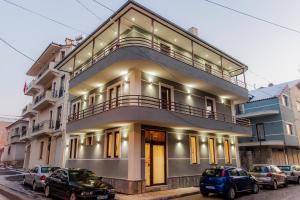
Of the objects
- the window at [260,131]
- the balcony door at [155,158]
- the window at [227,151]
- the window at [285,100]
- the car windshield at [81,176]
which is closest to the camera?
the car windshield at [81,176]

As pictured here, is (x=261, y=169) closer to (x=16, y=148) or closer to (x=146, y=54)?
(x=146, y=54)

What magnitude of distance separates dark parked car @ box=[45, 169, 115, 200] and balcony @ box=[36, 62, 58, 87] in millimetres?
18103

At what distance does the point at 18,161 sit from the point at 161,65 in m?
37.9

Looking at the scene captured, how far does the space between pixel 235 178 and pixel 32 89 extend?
3220 centimetres

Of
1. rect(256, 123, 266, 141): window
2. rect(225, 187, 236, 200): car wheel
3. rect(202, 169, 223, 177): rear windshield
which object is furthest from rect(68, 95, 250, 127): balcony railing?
rect(256, 123, 266, 141): window

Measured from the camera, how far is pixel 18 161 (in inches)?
1577

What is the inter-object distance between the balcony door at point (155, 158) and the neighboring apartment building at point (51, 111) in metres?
11.5

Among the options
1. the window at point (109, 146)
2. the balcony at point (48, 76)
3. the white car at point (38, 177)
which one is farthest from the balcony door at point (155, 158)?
the balcony at point (48, 76)

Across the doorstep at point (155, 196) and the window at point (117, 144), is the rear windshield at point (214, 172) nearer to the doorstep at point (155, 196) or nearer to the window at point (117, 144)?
the doorstep at point (155, 196)

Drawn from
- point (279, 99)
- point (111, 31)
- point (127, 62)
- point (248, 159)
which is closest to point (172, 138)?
point (127, 62)

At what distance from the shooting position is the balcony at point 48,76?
1074 inches

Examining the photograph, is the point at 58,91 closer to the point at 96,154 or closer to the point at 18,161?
the point at 96,154

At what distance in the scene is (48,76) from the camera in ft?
94.8

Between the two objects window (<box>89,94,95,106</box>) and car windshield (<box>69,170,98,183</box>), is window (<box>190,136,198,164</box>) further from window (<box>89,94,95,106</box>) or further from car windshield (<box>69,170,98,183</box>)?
window (<box>89,94,95,106</box>)
